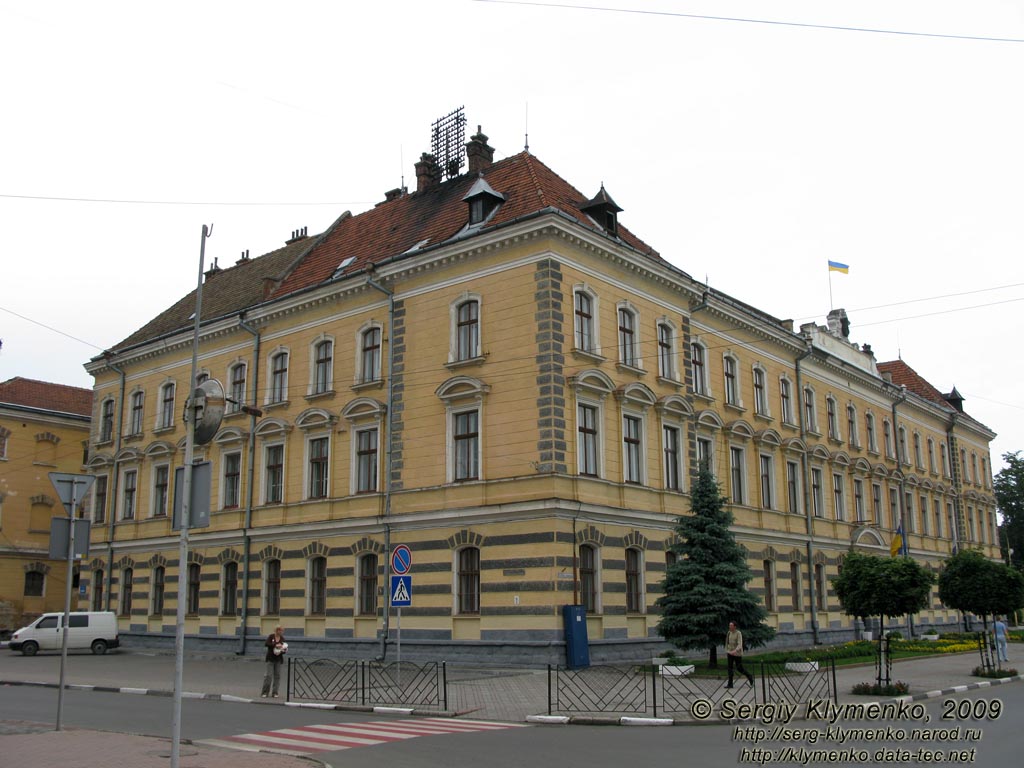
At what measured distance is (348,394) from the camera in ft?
105

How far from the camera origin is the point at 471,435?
92.1 ft

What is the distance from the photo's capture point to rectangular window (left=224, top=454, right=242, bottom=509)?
35531 mm

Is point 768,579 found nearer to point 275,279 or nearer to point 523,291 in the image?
point 523,291

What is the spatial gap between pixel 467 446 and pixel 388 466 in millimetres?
3202

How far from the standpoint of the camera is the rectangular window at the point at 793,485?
3891cm

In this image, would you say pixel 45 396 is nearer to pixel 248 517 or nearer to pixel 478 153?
pixel 248 517

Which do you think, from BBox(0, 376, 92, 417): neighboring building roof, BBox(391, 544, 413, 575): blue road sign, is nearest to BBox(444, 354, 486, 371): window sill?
BBox(391, 544, 413, 575): blue road sign

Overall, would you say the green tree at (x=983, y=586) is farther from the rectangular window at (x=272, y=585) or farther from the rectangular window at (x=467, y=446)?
the rectangular window at (x=272, y=585)

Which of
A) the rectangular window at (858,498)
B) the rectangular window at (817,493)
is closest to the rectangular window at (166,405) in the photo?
the rectangular window at (817,493)

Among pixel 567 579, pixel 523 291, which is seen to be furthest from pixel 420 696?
pixel 523 291

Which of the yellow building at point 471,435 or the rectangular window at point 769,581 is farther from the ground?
the yellow building at point 471,435

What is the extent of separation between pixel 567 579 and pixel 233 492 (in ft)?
52.2

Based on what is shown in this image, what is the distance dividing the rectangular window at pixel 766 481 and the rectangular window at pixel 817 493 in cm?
410

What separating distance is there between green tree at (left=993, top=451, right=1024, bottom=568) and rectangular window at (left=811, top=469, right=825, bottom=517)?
4690 centimetres
